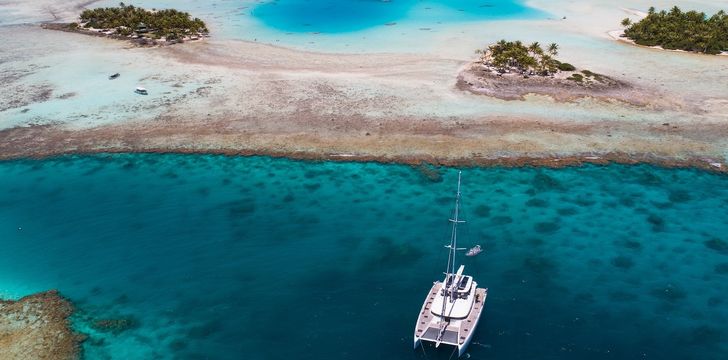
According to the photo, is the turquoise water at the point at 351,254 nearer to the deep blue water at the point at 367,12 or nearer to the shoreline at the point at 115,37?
the shoreline at the point at 115,37

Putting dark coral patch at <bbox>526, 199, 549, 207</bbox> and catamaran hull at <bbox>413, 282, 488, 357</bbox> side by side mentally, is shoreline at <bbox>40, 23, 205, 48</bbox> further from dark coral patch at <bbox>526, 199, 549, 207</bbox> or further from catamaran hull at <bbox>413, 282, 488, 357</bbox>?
catamaran hull at <bbox>413, 282, 488, 357</bbox>

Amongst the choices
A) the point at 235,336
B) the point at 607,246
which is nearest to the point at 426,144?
the point at 607,246

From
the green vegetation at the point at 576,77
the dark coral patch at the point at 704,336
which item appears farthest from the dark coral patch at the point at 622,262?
the green vegetation at the point at 576,77

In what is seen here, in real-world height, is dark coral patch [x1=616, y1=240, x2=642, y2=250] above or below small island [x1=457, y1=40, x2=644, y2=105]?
below

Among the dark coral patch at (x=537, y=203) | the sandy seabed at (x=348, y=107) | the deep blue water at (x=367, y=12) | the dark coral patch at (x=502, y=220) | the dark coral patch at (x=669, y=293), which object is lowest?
the dark coral patch at (x=669, y=293)

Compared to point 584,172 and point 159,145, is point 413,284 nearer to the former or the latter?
point 584,172

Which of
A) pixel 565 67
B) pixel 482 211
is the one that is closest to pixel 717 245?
pixel 482 211

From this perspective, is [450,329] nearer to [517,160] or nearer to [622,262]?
[622,262]

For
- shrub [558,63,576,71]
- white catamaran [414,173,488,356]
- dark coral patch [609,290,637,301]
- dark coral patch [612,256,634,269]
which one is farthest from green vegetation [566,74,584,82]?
white catamaran [414,173,488,356]
